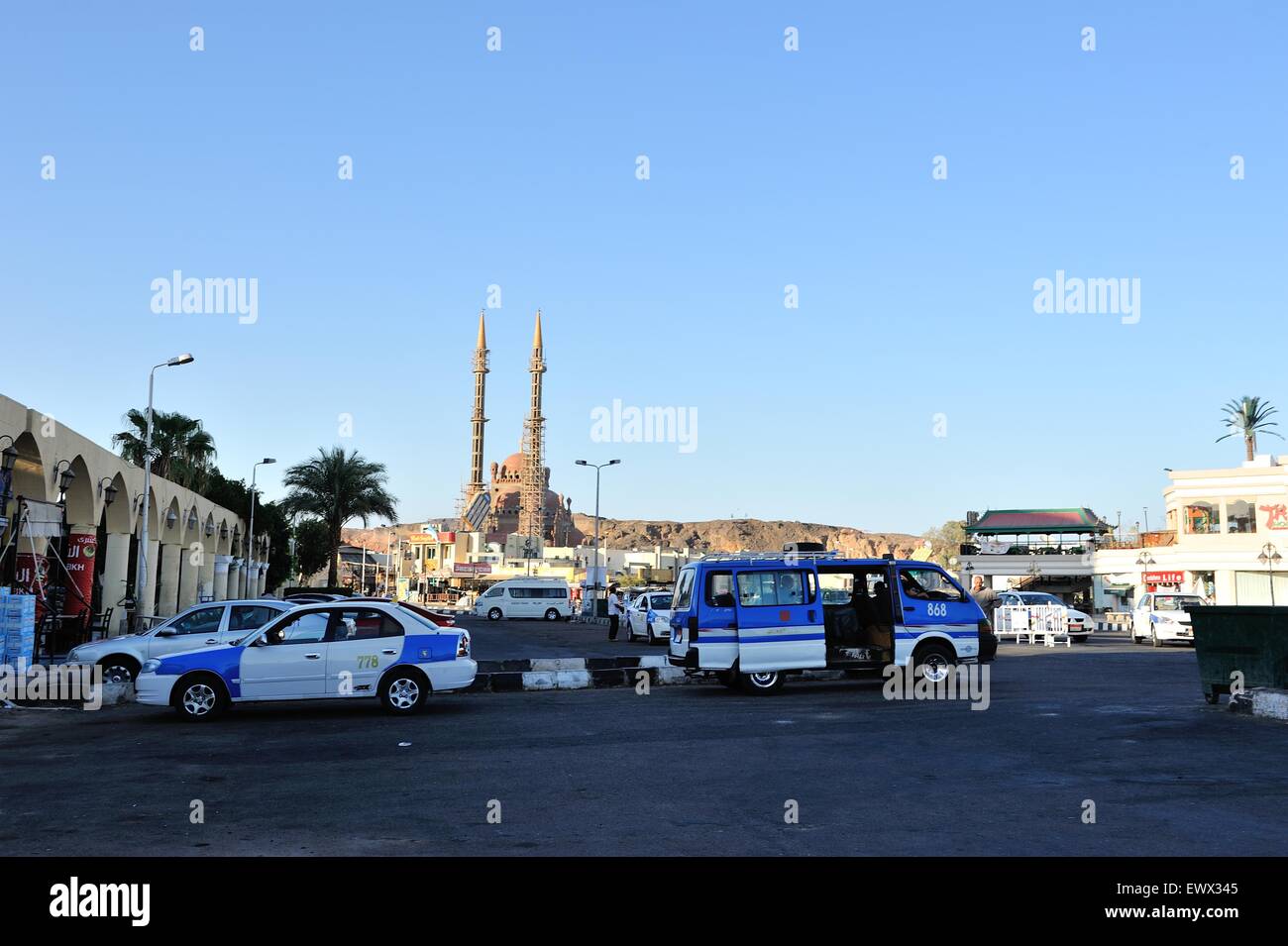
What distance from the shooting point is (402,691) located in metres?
15.4

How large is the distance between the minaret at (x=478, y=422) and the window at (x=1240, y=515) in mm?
115211

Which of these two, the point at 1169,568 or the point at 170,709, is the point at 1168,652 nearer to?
the point at 170,709

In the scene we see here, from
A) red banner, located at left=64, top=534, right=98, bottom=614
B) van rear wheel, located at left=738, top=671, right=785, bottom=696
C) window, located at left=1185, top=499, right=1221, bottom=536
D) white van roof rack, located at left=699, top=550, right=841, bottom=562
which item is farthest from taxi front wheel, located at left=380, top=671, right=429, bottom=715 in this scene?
window, located at left=1185, top=499, right=1221, bottom=536

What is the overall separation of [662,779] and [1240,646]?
29.2ft

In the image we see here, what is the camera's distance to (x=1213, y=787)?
905cm

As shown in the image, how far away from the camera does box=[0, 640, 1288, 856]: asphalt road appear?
7.27 metres

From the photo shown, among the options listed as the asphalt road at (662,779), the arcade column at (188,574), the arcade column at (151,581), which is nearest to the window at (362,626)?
the asphalt road at (662,779)

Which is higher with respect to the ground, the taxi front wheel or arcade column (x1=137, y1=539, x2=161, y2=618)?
arcade column (x1=137, y1=539, x2=161, y2=618)

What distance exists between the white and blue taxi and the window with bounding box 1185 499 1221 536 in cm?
5950

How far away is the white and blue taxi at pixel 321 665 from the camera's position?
48.9 ft

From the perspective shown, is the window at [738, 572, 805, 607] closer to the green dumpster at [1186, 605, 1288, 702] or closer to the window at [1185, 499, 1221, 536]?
the green dumpster at [1186, 605, 1288, 702]

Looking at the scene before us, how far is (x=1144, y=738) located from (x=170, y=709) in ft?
43.4

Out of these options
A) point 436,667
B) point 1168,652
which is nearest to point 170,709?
point 436,667

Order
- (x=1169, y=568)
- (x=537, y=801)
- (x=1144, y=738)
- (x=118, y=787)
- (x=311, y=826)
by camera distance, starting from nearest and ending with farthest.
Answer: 1. (x=311, y=826)
2. (x=537, y=801)
3. (x=118, y=787)
4. (x=1144, y=738)
5. (x=1169, y=568)
